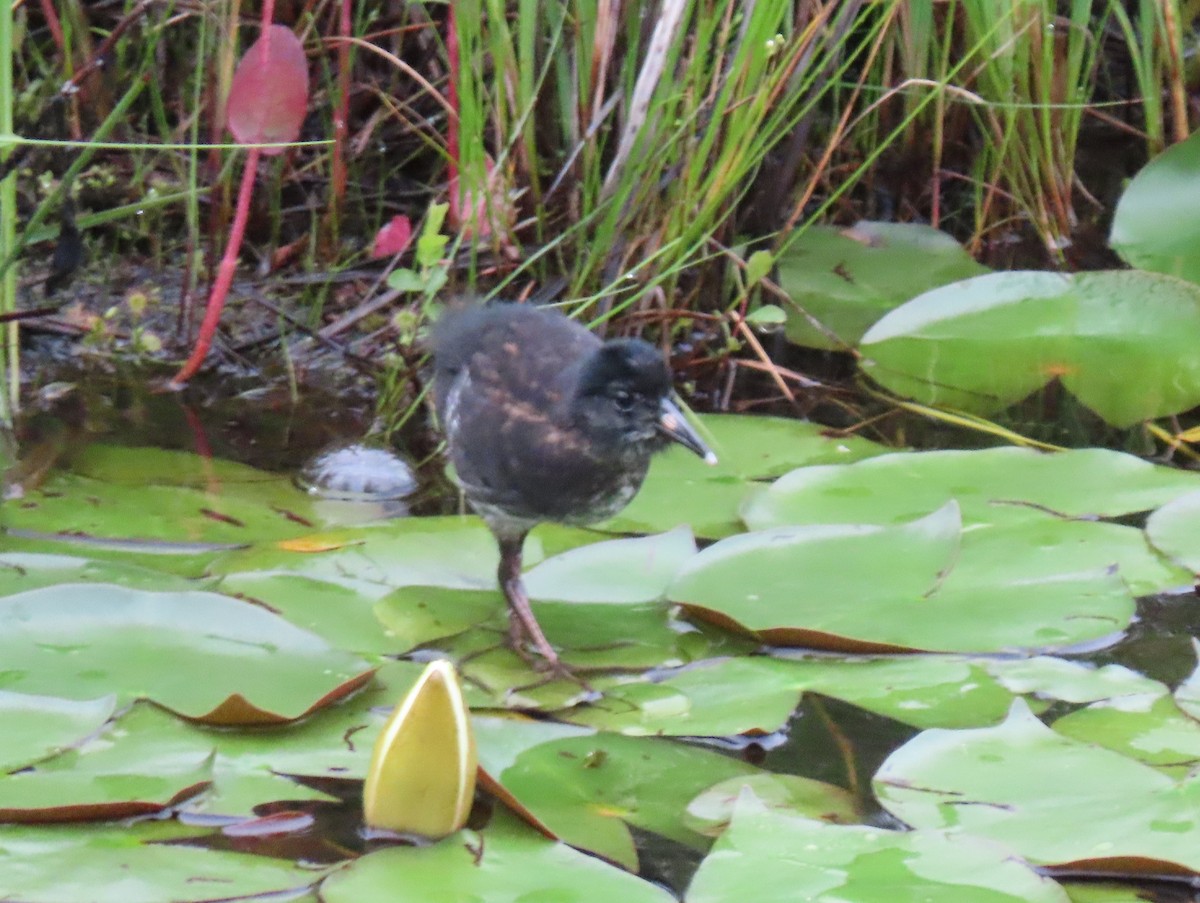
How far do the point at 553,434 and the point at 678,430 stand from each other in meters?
0.22

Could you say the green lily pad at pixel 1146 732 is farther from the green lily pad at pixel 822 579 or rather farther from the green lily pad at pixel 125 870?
the green lily pad at pixel 125 870

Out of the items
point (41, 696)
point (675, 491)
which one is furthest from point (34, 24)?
point (41, 696)

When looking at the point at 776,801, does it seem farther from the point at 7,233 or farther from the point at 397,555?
the point at 7,233

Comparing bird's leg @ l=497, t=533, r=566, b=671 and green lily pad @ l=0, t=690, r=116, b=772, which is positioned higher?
green lily pad @ l=0, t=690, r=116, b=772

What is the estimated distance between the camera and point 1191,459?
3254 mm

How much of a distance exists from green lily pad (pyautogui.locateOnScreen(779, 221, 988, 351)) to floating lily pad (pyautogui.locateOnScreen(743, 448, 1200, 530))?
3.08ft

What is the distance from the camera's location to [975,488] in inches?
114

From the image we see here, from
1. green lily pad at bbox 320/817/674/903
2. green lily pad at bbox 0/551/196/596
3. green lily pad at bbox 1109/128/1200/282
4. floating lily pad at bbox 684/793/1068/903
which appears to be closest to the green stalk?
green lily pad at bbox 0/551/196/596

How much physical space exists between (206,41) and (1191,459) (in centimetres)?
253

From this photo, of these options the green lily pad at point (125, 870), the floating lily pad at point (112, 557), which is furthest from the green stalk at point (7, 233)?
the green lily pad at point (125, 870)

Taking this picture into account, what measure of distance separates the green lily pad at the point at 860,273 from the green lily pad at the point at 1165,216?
14.7 inches

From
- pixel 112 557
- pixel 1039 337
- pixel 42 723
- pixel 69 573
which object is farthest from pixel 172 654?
pixel 1039 337

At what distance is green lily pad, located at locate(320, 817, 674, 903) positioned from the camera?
5.55ft

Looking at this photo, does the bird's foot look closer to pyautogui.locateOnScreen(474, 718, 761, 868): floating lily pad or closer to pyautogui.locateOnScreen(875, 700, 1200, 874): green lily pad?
pyautogui.locateOnScreen(474, 718, 761, 868): floating lily pad
